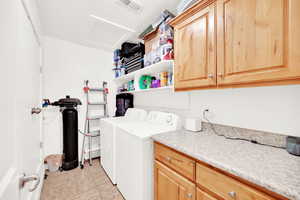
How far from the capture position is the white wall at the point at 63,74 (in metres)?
2.41

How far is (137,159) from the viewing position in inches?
53.0

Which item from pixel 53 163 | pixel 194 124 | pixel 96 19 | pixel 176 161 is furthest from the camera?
pixel 53 163

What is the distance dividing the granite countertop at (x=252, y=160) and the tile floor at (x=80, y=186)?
1332 mm

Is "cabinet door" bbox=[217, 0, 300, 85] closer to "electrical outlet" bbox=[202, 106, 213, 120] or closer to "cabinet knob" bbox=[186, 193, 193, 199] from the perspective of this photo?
"electrical outlet" bbox=[202, 106, 213, 120]

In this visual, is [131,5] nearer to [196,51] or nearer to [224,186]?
[196,51]

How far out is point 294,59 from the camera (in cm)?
71

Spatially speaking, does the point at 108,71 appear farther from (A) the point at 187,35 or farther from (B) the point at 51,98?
(A) the point at 187,35

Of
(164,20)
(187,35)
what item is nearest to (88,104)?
(164,20)

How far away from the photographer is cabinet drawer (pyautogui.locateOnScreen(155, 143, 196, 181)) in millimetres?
956

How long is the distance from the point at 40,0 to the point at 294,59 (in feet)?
8.21

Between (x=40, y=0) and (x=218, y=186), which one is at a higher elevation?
(x=40, y=0)

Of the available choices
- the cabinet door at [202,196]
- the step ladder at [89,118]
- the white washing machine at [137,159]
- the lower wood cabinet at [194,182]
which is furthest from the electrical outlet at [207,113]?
the step ladder at [89,118]

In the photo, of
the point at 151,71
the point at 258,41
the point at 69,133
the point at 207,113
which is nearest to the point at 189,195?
the point at 207,113

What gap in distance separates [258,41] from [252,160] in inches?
29.1
